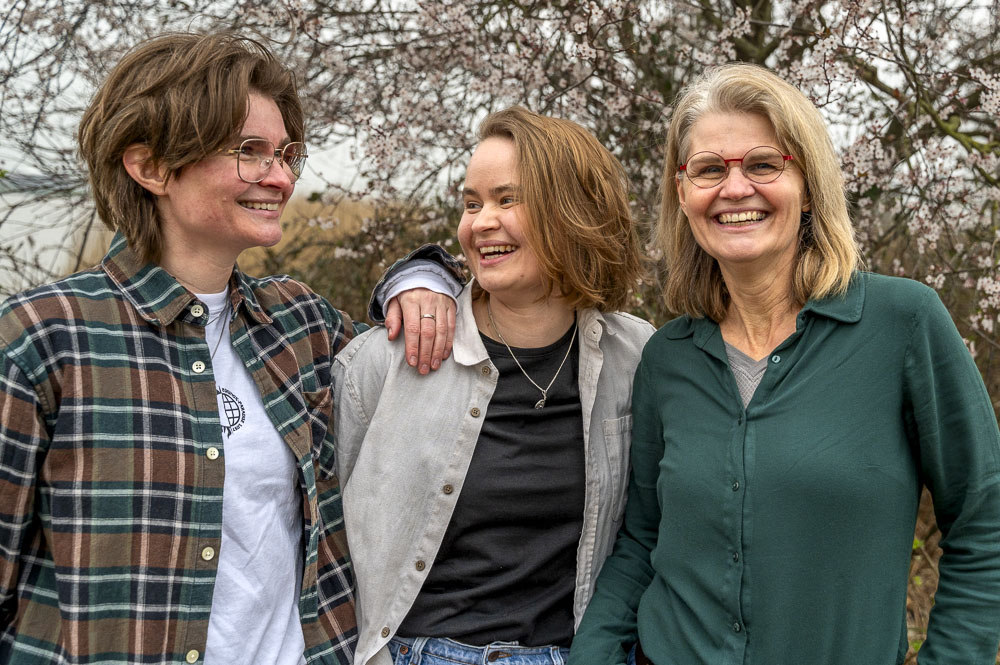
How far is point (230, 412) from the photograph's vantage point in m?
1.90

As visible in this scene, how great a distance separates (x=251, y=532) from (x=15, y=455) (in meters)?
0.50

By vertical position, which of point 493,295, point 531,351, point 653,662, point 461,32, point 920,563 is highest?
point 461,32

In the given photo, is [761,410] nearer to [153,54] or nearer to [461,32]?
[153,54]

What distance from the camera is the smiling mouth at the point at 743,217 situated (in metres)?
1.88

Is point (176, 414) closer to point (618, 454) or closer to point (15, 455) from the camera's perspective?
point (15, 455)

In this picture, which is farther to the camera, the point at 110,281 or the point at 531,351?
the point at 531,351

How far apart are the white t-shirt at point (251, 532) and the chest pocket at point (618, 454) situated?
773 mm

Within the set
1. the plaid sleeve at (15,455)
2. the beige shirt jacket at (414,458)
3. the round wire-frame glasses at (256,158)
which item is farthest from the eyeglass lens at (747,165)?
the plaid sleeve at (15,455)

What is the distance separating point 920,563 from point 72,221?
468 centimetres

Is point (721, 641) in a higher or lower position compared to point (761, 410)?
lower

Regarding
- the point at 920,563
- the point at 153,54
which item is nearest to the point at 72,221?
the point at 153,54

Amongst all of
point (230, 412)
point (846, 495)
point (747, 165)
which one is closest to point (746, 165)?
point (747, 165)

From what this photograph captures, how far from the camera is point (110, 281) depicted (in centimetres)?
182

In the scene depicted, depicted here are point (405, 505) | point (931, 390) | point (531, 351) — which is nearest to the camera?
point (931, 390)
